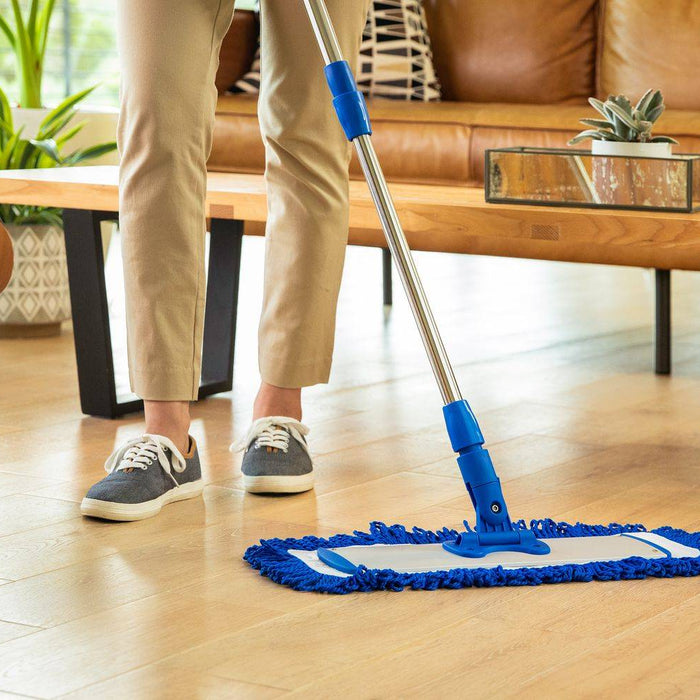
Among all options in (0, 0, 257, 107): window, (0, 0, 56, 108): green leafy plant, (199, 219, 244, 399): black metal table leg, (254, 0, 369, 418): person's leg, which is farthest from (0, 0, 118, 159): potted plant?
(0, 0, 257, 107): window

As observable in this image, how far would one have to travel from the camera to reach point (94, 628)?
3.46 feet

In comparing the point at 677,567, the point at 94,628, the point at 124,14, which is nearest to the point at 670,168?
the point at 677,567

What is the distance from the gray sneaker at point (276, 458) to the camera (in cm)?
151

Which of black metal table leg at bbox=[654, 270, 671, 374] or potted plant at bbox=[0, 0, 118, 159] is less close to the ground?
potted plant at bbox=[0, 0, 118, 159]

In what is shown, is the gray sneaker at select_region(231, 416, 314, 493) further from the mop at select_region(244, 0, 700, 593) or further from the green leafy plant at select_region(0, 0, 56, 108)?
the green leafy plant at select_region(0, 0, 56, 108)

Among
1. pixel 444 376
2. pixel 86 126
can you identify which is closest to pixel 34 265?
pixel 86 126

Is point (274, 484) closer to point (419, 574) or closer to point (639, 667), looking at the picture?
point (419, 574)

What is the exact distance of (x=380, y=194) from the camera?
1301 mm

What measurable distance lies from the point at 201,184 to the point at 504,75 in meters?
1.85

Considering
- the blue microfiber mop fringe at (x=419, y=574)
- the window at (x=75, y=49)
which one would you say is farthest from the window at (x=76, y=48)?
the blue microfiber mop fringe at (x=419, y=574)

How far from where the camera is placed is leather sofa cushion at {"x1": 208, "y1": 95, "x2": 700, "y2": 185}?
2.53 metres

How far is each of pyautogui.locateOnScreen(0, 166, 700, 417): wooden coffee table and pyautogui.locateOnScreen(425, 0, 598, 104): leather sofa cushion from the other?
0.96 metres

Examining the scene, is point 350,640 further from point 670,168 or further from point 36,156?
point 36,156

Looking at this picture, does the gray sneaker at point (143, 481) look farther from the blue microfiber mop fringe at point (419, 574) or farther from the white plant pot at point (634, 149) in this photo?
the white plant pot at point (634, 149)
